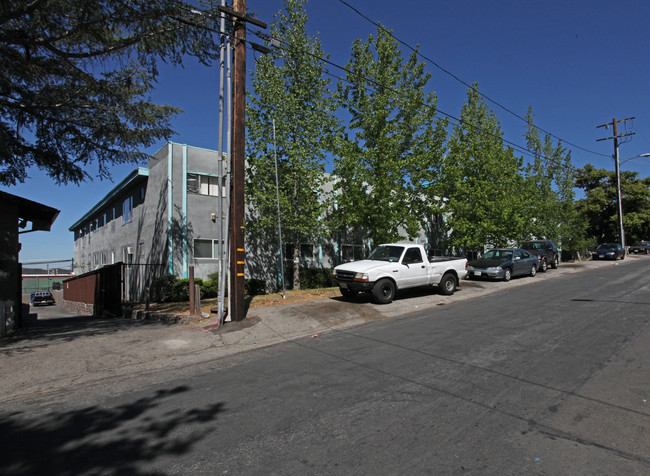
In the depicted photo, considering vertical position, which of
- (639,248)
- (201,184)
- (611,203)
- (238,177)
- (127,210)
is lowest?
(639,248)

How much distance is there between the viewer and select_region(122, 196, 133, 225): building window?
20.4m

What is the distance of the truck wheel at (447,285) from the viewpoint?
13.3 m

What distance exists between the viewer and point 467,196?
853 inches

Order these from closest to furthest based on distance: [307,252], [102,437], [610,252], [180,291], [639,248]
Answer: [102,437], [180,291], [307,252], [610,252], [639,248]

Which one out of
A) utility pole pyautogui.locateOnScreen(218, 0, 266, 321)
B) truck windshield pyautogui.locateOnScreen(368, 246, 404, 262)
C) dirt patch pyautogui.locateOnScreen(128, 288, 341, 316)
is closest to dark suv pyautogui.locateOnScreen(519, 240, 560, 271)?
truck windshield pyautogui.locateOnScreen(368, 246, 404, 262)

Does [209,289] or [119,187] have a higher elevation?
[119,187]

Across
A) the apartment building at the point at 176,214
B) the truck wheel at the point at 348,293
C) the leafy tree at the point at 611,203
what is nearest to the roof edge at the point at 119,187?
the apartment building at the point at 176,214

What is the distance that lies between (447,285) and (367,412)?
400 inches

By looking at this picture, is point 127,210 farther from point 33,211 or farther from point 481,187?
point 481,187

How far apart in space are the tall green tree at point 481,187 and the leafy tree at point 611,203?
23373 millimetres

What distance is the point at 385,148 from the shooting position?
15414 millimetres

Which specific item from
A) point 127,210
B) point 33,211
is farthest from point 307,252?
point 33,211

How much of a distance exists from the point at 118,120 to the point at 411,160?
11.0 meters

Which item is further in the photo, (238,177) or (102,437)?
(238,177)
